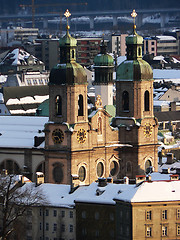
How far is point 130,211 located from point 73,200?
766cm

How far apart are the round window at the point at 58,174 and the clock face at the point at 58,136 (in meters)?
2.29


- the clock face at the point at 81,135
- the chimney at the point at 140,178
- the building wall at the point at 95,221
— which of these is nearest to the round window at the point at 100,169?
the clock face at the point at 81,135

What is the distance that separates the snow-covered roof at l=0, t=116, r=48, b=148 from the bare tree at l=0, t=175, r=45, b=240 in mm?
11975

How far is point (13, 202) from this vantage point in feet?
440

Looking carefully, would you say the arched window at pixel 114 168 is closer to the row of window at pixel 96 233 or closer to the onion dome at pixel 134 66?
the onion dome at pixel 134 66

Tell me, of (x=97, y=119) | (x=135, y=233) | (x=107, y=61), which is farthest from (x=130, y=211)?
(x=107, y=61)

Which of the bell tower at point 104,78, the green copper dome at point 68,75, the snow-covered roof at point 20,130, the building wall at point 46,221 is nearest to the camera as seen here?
the building wall at point 46,221

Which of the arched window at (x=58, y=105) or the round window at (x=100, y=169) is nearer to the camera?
the arched window at (x=58, y=105)

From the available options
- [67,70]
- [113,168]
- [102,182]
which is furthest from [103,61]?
[102,182]

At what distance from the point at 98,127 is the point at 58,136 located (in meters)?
4.72

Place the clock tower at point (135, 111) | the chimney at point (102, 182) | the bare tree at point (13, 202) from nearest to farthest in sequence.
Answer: the bare tree at point (13, 202) → the chimney at point (102, 182) → the clock tower at point (135, 111)

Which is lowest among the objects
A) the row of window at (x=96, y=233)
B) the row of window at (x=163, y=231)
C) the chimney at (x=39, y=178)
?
the row of window at (x=96, y=233)

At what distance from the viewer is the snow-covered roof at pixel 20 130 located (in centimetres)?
15188

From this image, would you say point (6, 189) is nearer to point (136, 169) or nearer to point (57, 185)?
point (57, 185)
